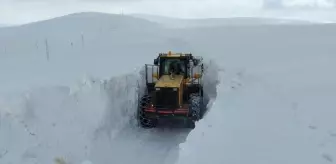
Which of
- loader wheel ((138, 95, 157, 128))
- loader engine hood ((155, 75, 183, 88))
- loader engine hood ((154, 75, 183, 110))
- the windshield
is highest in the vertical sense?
the windshield

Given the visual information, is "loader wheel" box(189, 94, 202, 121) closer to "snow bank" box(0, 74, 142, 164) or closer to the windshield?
the windshield

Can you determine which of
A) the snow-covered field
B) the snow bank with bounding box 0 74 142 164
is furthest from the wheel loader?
the snow bank with bounding box 0 74 142 164

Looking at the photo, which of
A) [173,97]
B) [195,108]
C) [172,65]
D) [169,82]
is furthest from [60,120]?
[172,65]

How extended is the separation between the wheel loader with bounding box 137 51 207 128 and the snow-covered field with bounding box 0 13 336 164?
574 millimetres

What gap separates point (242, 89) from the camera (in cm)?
1352

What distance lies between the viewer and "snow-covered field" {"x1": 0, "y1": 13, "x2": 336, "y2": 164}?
938cm

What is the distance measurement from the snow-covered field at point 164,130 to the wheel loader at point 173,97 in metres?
0.57

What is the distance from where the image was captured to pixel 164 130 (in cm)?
1433

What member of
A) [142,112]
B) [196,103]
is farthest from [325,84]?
[142,112]

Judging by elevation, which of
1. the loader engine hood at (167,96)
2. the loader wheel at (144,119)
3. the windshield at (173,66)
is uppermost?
the windshield at (173,66)

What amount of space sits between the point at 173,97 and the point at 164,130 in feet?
4.25

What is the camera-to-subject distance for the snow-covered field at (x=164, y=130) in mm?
9383

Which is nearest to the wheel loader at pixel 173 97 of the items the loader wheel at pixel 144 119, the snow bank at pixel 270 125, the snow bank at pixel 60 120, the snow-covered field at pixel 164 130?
the loader wheel at pixel 144 119

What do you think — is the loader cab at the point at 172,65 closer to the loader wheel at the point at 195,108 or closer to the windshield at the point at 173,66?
the windshield at the point at 173,66
